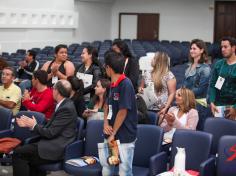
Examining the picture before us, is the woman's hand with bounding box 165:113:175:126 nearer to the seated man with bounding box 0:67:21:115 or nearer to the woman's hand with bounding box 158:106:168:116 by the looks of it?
the woman's hand with bounding box 158:106:168:116

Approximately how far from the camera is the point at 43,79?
5.29m

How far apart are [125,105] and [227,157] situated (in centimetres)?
110

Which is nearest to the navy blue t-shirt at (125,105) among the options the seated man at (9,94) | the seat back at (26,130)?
the seat back at (26,130)

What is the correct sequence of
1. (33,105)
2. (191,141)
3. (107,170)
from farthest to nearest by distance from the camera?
(33,105) < (191,141) < (107,170)

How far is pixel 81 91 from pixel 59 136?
837 mm

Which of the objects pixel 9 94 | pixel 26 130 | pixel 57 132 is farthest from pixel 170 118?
pixel 9 94

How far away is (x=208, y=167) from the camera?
393 centimetres

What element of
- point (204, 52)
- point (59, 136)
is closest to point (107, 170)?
point (59, 136)

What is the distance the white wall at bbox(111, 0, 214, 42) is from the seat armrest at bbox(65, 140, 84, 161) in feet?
54.7

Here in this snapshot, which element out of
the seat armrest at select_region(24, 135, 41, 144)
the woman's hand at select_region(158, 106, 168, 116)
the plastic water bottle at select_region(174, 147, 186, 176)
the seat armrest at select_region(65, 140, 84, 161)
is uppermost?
the woman's hand at select_region(158, 106, 168, 116)

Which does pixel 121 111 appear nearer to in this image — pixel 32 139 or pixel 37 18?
pixel 32 139

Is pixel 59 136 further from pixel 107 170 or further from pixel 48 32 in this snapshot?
pixel 48 32

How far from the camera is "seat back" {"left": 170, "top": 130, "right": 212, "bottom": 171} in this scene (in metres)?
4.18

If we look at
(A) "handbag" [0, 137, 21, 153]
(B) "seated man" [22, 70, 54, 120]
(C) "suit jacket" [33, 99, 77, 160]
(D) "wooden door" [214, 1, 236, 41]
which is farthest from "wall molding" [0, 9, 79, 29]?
(C) "suit jacket" [33, 99, 77, 160]
